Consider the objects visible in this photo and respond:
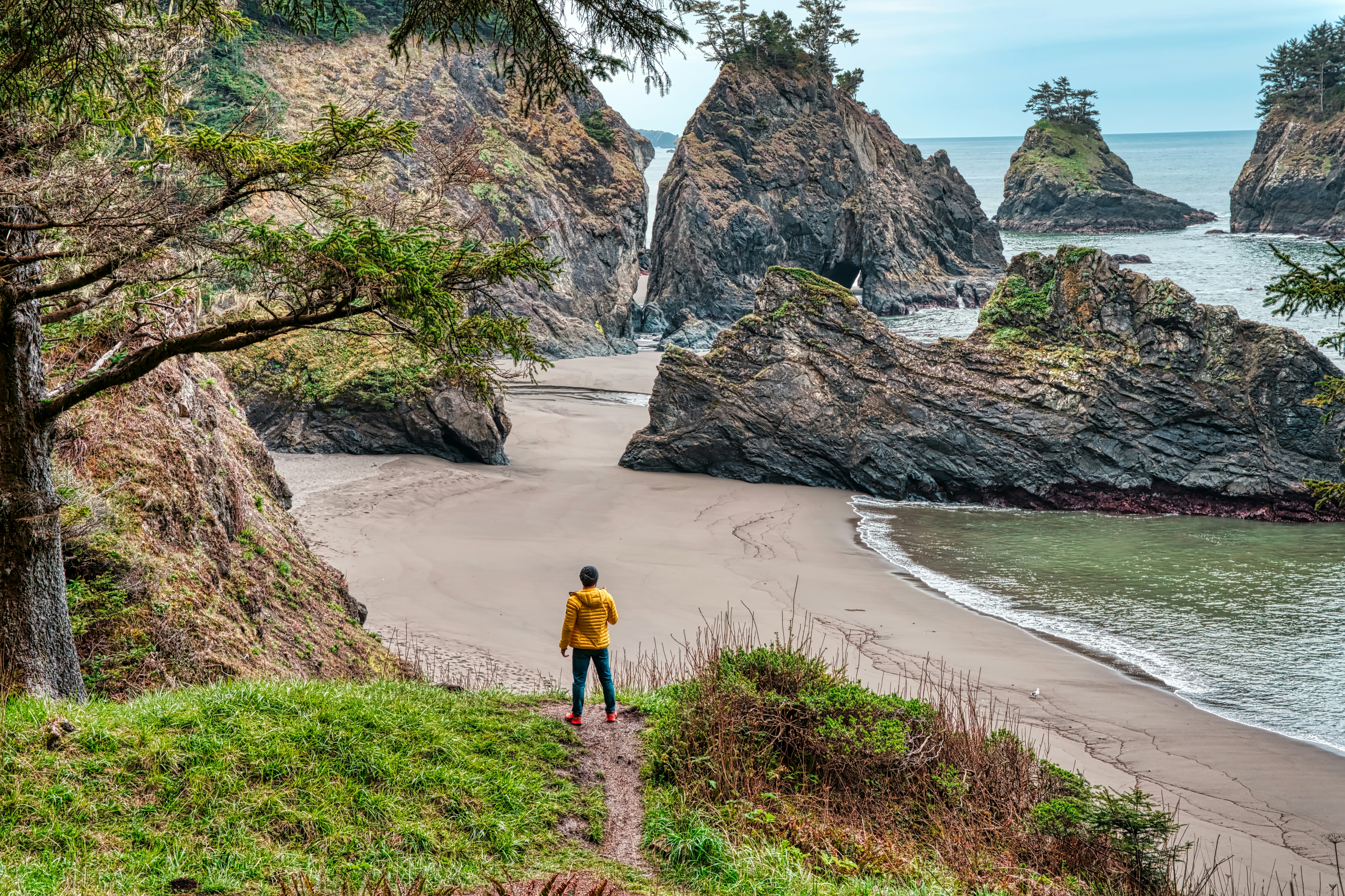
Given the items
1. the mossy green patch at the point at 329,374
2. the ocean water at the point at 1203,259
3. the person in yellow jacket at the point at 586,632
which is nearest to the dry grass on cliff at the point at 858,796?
the person in yellow jacket at the point at 586,632

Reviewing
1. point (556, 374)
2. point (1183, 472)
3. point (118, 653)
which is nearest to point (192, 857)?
point (118, 653)

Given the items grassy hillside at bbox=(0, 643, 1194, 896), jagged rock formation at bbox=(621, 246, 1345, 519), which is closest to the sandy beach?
jagged rock formation at bbox=(621, 246, 1345, 519)

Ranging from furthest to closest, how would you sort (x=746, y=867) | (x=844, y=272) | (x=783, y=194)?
(x=844, y=272) → (x=783, y=194) → (x=746, y=867)

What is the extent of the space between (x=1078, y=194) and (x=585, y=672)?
329 ft

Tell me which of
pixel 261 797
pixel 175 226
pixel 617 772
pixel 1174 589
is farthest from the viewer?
pixel 1174 589

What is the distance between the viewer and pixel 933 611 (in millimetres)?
14609

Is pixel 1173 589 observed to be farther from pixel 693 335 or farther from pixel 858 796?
pixel 693 335

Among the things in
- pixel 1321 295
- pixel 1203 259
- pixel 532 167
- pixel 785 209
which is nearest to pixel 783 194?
pixel 785 209

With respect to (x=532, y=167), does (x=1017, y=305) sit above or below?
below

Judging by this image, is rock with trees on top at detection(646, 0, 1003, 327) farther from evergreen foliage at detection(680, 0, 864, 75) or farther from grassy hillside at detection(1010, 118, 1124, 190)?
grassy hillside at detection(1010, 118, 1124, 190)

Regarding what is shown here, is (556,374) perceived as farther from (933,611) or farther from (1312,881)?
(1312,881)

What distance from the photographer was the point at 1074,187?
3664 inches

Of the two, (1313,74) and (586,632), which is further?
(1313,74)

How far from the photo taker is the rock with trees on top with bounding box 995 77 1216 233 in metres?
92.9
